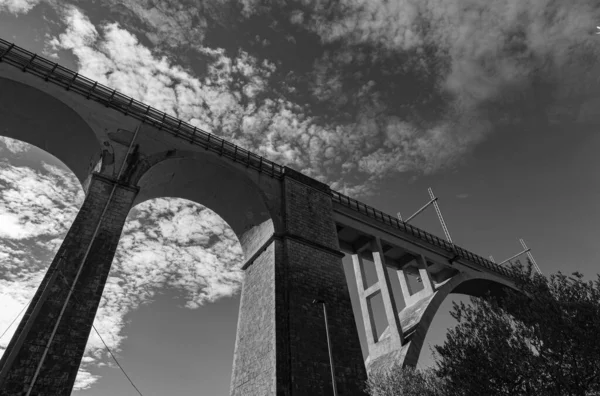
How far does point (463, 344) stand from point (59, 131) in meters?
18.0

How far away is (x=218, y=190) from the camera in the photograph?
16719mm

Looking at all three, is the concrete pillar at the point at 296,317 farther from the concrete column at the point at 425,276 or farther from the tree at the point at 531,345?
the concrete column at the point at 425,276

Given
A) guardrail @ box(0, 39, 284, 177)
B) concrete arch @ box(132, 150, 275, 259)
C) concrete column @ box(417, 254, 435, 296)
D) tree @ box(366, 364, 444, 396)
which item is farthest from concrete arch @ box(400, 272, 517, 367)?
guardrail @ box(0, 39, 284, 177)

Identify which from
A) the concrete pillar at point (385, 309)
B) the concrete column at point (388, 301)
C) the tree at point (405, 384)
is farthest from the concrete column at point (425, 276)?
the tree at point (405, 384)

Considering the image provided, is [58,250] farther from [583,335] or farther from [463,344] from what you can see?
[583,335]

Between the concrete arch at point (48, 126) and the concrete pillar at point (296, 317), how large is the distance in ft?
28.1

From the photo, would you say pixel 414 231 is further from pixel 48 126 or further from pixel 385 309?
pixel 48 126

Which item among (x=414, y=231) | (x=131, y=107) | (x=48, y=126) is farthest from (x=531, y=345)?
(x=48, y=126)

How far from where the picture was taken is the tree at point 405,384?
11.9m

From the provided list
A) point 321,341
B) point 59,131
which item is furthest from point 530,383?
point 59,131

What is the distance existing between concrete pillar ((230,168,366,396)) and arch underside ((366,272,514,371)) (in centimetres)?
451

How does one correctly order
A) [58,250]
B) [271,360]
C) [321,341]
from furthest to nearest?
[321,341] → [271,360] → [58,250]

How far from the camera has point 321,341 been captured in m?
13.2

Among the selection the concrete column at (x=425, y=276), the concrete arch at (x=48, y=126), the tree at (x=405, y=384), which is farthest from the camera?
the concrete column at (x=425, y=276)
